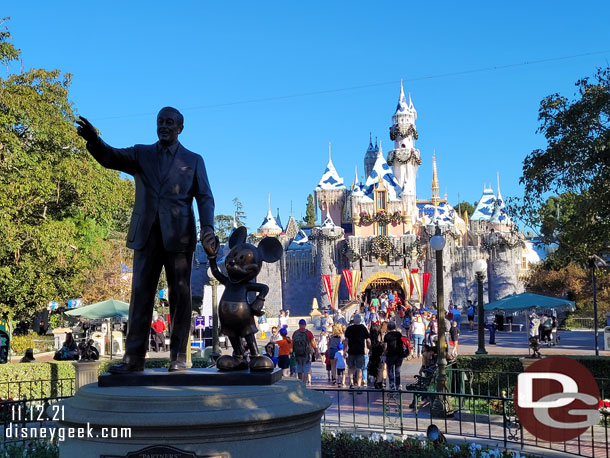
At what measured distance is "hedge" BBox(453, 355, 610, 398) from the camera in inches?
493

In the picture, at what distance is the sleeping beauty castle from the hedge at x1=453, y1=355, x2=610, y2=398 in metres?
33.1

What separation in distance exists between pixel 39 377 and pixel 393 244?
3833cm

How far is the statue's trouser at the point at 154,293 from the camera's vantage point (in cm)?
554

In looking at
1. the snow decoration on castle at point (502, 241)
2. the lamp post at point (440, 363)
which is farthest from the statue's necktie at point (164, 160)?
the snow decoration on castle at point (502, 241)

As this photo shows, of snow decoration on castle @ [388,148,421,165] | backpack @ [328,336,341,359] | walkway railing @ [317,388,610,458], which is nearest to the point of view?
walkway railing @ [317,388,610,458]

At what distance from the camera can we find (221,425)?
4398 millimetres

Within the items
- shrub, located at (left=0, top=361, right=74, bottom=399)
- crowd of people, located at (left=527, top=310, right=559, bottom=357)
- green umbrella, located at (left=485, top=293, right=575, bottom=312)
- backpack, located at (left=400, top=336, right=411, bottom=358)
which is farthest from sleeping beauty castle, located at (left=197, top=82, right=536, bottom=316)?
shrub, located at (left=0, top=361, right=74, bottom=399)

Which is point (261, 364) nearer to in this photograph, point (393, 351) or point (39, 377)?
point (393, 351)

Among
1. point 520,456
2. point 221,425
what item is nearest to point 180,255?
point 221,425

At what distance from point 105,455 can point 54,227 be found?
1570 centimetres

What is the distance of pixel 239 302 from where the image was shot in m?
5.45

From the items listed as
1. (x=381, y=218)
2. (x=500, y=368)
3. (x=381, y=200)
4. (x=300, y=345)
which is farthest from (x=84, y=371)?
(x=381, y=200)

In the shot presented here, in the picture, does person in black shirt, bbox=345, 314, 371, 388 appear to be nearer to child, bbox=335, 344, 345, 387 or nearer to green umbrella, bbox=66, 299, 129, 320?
child, bbox=335, 344, 345, 387

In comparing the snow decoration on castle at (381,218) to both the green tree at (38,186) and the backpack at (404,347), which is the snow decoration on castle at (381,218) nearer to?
the green tree at (38,186)
